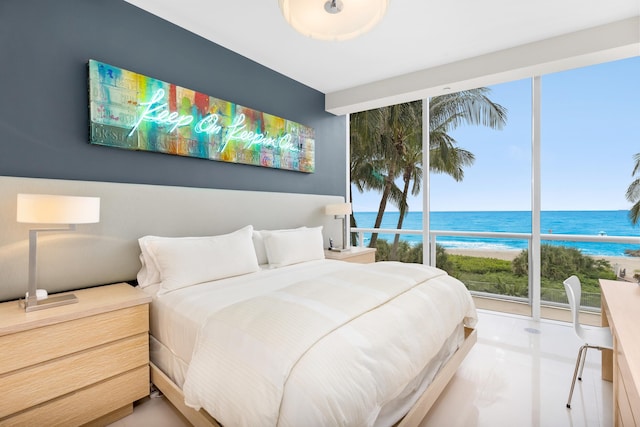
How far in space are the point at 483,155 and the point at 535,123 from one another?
5.54 feet

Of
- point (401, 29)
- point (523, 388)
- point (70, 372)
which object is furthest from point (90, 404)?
point (401, 29)

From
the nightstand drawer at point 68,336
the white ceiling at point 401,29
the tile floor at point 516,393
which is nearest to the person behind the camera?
the nightstand drawer at point 68,336

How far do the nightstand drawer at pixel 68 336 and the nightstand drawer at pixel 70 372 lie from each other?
0.12 feet

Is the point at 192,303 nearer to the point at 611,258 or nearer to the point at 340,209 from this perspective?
the point at 340,209

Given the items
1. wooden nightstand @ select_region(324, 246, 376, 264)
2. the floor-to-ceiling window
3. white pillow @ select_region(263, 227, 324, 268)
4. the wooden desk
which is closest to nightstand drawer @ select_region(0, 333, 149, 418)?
white pillow @ select_region(263, 227, 324, 268)

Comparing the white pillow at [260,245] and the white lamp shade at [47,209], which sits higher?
the white lamp shade at [47,209]

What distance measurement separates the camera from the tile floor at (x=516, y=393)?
5.81 feet

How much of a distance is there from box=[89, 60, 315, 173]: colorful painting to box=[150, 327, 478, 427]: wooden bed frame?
1716 millimetres

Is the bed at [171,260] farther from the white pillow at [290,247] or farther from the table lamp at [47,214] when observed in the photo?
the table lamp at [47,214]

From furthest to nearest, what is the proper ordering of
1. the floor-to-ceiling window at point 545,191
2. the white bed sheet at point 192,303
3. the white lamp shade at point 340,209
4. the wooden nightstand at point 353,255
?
the white lamp shade at point 340,209 → the wooden nightstand at point 353,255 → the floor-to-ceiling window at point 545,191 → the white bed sheet at point 192,303

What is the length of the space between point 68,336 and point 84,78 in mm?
1773

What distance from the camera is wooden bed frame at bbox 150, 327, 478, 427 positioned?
1.45 m

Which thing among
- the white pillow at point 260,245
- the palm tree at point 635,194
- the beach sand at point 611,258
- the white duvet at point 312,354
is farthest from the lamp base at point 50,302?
the palm tree at point 635,194

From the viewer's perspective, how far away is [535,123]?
3396 millimetres
